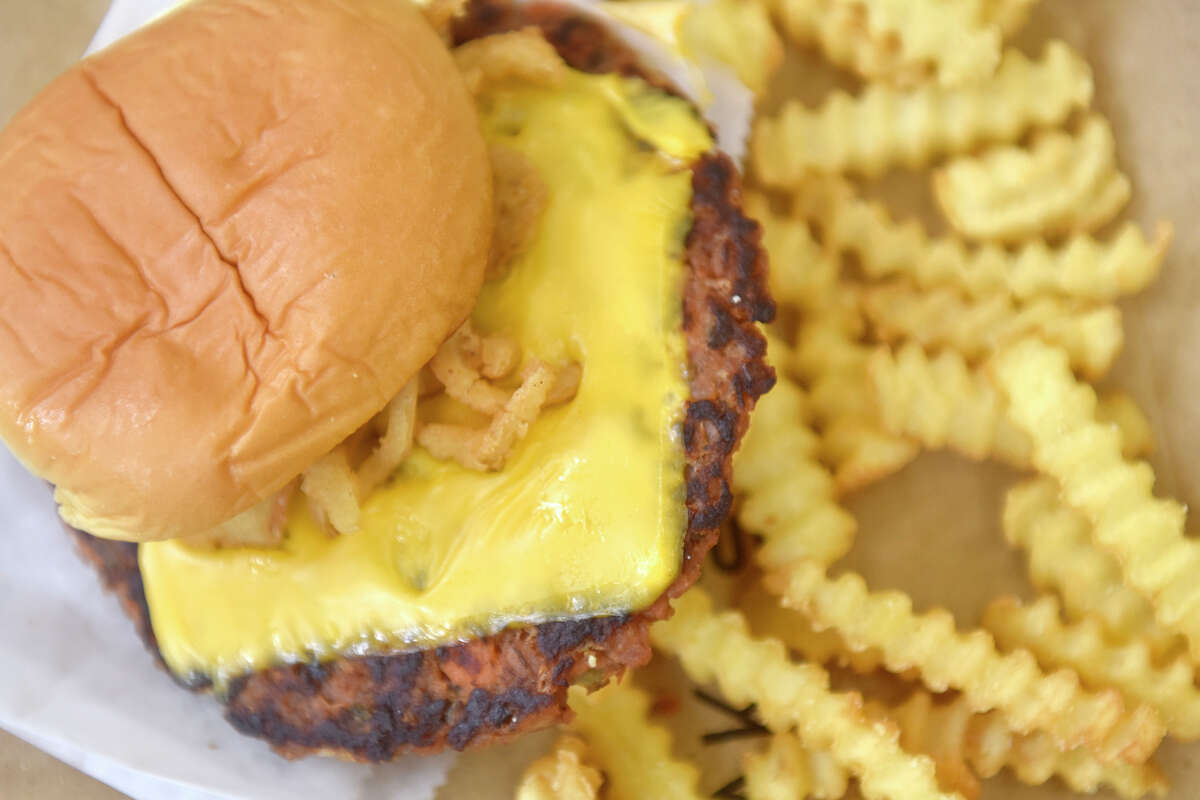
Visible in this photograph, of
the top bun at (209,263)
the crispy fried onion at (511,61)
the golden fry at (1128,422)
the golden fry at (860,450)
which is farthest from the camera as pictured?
the golden fry at (1128,422)

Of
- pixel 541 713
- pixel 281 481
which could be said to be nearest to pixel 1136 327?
pixel 541 713

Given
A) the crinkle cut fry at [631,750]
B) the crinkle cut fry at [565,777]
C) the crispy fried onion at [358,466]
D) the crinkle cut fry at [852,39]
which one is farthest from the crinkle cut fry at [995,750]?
the crinkle cut fry at [852,39]

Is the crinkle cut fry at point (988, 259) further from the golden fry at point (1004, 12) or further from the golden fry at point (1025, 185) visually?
the golden fry at point (1004, 12)

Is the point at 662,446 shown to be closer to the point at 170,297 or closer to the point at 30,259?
the point at 170,297

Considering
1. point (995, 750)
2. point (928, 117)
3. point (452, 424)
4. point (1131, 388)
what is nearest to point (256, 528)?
point (452, 424)

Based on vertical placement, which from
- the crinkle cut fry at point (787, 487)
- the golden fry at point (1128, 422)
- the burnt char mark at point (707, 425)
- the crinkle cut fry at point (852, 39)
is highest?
the crinkle cut fry at point (852, 39)

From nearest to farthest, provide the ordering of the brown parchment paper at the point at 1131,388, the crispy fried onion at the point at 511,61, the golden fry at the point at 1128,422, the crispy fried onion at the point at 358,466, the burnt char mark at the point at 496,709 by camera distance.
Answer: the crispy fried onion at the point at 358,466
the burnt char mark at the point at 496,709
the crispy fried onion at the point at 511,61
the golden fry at the point at 1128,422
the brown parchment paper at the point at 1131,388
